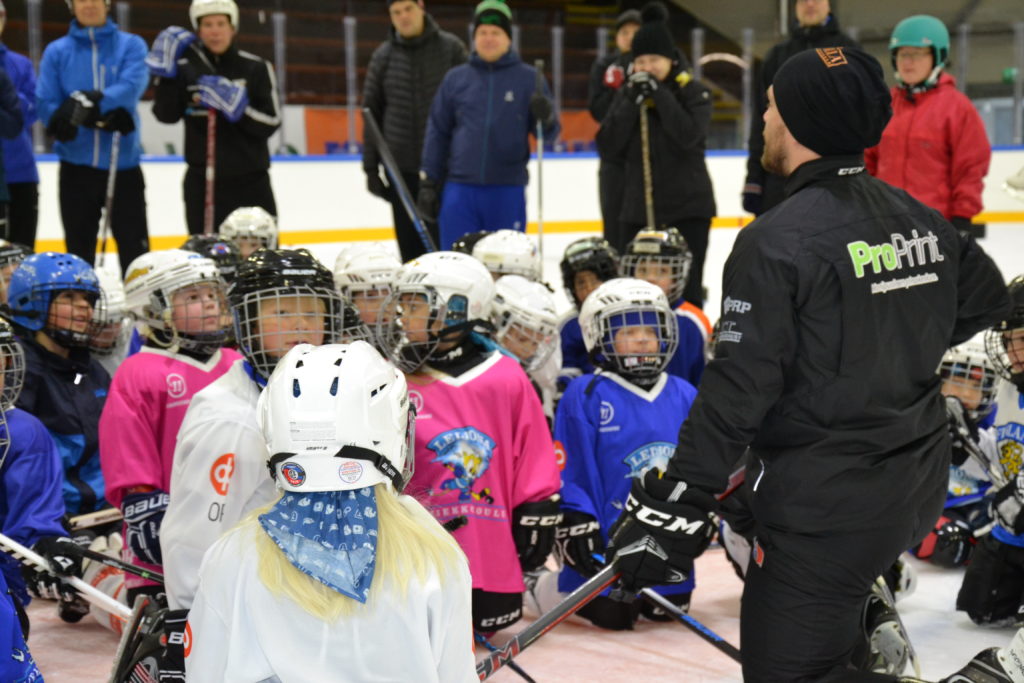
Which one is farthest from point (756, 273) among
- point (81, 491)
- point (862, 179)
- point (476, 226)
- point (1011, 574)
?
point (476, 226)

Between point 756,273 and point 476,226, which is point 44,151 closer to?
point 476,226

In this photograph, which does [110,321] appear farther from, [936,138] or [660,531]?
[936,138]

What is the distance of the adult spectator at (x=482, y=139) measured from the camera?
625 cm

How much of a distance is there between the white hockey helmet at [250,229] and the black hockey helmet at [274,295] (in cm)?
255

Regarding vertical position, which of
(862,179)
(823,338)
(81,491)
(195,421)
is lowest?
(81,491)

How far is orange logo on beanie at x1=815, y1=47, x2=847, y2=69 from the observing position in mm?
2279

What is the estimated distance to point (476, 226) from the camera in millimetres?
6367

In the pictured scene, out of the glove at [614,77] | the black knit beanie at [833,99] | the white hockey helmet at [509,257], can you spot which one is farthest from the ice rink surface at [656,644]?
the glove at [614,77]

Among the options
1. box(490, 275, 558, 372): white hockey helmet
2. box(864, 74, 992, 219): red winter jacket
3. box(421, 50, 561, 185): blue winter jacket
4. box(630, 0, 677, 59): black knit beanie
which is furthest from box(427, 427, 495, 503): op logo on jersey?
box(421, 50, 561, 185): blue winter jacket

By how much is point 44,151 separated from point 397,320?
7.64 meters

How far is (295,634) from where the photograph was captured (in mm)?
1714

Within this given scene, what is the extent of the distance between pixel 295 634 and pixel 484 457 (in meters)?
1.31

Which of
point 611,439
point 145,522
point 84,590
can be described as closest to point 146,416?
point 145,522

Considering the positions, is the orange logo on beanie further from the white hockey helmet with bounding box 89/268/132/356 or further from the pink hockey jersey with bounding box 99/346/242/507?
the white hockey helmet with bounding box 89/268/132/356
